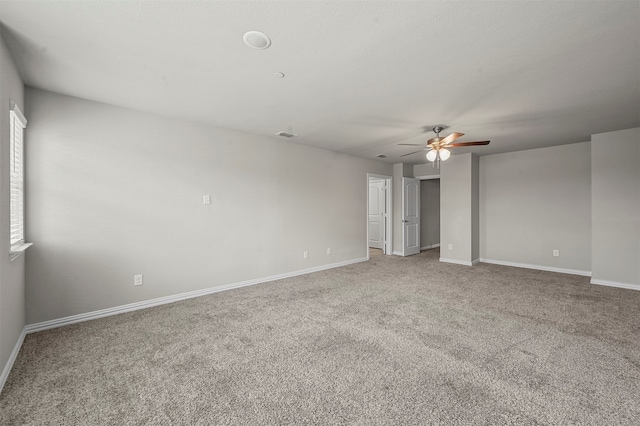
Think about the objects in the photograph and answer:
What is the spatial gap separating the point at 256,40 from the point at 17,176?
2.59 m

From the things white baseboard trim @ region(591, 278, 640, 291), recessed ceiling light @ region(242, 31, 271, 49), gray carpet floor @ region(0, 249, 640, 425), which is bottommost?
gray carpet floor @ region(0, 249, 640, 425)

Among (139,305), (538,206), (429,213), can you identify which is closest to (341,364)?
(139,305)

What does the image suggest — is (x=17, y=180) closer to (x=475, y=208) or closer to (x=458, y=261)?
(x=458, y=261)

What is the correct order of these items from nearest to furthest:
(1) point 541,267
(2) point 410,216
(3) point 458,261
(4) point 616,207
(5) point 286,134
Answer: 1. (4) point 616,207
2. (5) point 286,134
3. (1) point 541,267
4. (3) point 458,261
5. (2) point 410,216

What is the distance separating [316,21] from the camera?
182 centimetres

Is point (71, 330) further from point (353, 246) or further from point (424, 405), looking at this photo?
point (353, 246)

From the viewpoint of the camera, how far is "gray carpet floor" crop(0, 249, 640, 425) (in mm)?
1707

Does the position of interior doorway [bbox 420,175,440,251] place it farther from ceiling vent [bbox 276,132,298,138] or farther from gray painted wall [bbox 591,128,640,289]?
ceiling vent [bbox 276,132,298,138]

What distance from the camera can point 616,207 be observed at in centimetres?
436

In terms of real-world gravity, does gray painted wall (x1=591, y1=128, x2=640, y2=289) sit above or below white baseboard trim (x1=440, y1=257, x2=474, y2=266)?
above

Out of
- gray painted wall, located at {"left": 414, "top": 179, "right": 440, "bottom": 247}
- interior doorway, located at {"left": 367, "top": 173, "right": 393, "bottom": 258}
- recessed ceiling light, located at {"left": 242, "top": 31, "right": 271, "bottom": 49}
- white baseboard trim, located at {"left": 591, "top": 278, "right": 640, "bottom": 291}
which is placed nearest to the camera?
recessed ceiling light, located at {"left": 242, "top": 31, "right": 271, "bottom": 49}

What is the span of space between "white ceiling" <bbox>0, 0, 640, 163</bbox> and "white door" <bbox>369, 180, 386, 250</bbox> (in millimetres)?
4457

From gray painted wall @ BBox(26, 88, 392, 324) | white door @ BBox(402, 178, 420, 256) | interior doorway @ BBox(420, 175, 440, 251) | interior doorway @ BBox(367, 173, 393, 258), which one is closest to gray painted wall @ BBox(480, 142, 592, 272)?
white door @ BBox(402, 178, 420, 256)

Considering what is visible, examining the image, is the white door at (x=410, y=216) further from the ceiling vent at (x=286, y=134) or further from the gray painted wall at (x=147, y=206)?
the ceiling vent at (x=286, y=134)
